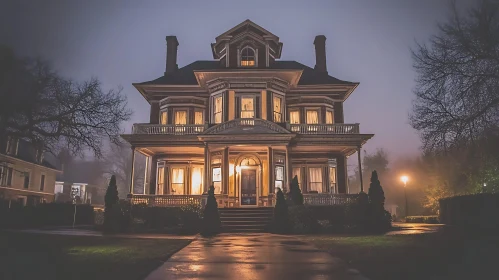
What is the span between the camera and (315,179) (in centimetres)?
2766

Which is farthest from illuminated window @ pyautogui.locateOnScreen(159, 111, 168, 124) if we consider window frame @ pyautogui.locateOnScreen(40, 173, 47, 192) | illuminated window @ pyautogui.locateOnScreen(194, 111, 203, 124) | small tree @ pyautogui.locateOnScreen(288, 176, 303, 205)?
window frame @ pyautogui.locateOnScreen(40, 173, 47, 192)

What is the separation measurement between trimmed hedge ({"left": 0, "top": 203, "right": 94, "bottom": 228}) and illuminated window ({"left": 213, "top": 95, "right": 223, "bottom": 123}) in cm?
1225

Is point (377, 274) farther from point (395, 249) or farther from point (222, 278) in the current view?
point (395, 249)

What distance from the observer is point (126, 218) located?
18.9 m

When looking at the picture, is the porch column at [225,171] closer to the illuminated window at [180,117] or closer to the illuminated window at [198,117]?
the illuminated window at [198,117]

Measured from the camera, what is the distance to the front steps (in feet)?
63.8

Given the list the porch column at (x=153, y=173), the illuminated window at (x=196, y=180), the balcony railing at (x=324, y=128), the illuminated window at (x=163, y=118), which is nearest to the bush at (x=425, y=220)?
the balcony railing at (x=324, y=128)

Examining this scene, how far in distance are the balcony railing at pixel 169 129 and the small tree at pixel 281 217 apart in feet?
30.4

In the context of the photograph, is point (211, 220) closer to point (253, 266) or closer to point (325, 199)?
point (325, 199)

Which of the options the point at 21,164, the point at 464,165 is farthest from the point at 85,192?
the point at 464,165

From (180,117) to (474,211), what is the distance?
2081 cm

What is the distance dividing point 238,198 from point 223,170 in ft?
7.83

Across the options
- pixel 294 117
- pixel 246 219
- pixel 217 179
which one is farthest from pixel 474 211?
pixel 217 179

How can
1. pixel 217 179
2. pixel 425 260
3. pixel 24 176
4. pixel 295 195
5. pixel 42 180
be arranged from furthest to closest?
pixel 42 180 < pixel 24 176 < pixel 217 179 < pixel 295 195 < pixel 425 260
